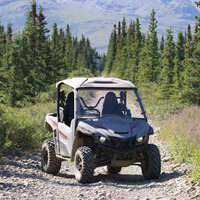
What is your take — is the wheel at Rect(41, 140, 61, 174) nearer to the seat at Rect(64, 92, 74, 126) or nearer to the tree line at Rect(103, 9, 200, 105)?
the seat at Rect(64, 92, 74, 126)

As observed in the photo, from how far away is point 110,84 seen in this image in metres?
7.70

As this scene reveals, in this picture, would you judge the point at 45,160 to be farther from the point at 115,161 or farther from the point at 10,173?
the point at 115,161

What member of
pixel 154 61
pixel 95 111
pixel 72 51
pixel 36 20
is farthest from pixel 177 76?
pixel 72 51

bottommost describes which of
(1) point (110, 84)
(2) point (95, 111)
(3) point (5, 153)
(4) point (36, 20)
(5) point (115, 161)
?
(3) point (5, 153)

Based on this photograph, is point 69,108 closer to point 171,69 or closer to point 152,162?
point 152,162

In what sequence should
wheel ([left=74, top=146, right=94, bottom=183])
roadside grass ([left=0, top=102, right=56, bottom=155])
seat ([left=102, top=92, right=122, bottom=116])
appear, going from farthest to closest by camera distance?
roadside grass ([left=0, top=102, right=56, bottom=155]), seat ([left=102, top=92, right=122, bottom=116]), wheel ([left=74, top=146, right=94, bottom=183])

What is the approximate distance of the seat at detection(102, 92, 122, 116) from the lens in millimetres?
7564

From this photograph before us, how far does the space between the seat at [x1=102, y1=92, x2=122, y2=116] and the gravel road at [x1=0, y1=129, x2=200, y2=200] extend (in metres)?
1.47

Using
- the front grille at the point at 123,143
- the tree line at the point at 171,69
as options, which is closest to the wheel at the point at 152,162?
the front grille at the point at 123,143

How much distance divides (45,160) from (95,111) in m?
2.06

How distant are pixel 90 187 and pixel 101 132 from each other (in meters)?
1.04

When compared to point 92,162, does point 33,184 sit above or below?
below

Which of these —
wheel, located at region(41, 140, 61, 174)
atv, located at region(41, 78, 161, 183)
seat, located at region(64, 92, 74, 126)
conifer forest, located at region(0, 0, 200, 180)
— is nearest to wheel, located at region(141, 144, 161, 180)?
atv, located at region(41, 78, 161, 183)

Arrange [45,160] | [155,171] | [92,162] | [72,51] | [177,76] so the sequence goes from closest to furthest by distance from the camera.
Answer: [92,162] < [155,171] < [45,160] < [177,76] < [72,51]
